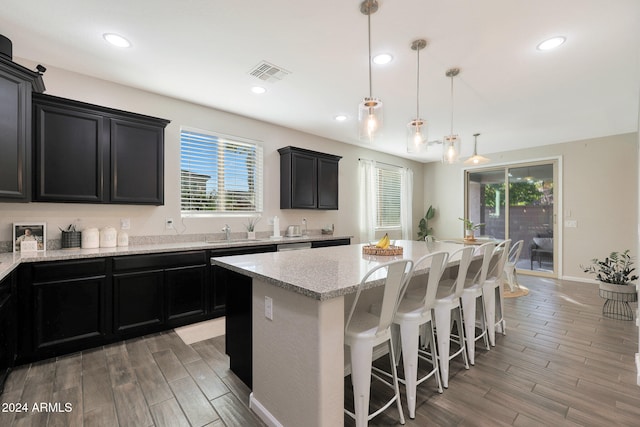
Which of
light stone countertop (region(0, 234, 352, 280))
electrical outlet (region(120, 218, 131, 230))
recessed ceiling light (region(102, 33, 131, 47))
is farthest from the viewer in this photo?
electrical outlet (region(120, 218, 131, 230))

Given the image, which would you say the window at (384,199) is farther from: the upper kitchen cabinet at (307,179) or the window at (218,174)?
the window at (218,174)

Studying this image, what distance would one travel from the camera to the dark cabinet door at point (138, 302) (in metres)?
2.75

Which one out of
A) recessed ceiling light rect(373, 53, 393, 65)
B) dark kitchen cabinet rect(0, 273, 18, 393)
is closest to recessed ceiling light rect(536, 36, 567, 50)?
recessed ceiling light rect(373, 53, 393, 65)

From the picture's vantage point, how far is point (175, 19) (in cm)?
218

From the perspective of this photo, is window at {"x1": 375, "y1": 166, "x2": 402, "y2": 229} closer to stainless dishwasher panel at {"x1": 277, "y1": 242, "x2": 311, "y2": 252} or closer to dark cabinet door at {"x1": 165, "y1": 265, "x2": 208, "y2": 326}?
stainless dishwasher panel at {"x1": 277, "y1": 242, "x2": 311, "y2": 252}

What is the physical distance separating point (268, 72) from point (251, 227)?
2.19m

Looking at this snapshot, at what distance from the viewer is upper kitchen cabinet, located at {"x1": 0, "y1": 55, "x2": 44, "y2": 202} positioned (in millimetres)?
2252

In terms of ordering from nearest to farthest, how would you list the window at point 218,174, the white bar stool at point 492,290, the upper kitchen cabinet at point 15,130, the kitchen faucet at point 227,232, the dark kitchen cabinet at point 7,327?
the dark kitchen cabinet at point 7,327, the upper kitchen cabinet at point 15,130, the white bar stool at point 492,290, the window at point 218,174, the kitchen faucet at point 227,232

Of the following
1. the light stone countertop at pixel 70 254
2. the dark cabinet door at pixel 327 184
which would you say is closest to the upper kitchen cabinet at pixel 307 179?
the dark cabinet door at pixel 327 184

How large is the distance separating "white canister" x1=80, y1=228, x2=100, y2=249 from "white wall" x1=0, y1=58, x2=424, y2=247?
0.22m

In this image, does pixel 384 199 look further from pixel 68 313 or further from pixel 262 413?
pixel 68 313

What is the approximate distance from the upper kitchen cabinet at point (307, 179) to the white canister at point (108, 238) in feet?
7.48

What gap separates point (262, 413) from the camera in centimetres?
175

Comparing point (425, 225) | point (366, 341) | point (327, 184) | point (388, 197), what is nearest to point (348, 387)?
point (366, 341)
